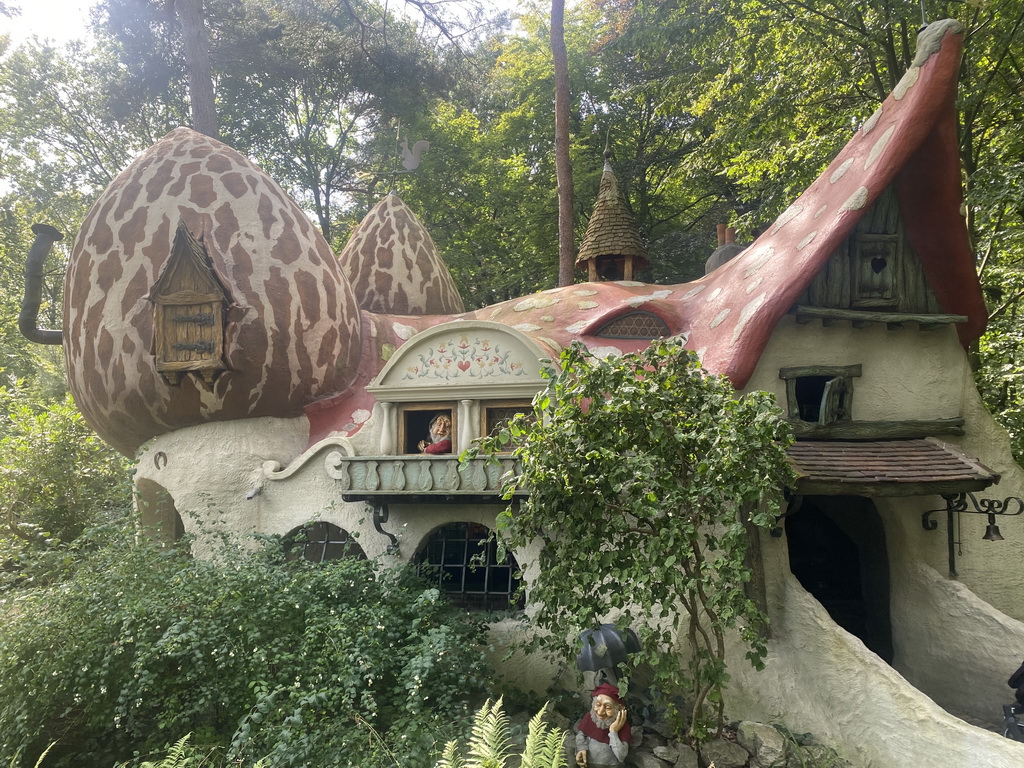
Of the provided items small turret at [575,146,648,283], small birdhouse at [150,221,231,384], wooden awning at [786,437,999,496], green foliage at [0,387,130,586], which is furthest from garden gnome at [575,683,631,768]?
green foliage at [0,387,130,586]

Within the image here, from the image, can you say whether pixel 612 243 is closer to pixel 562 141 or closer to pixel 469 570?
pixel 562 141

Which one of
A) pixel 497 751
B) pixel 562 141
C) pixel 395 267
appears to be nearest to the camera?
pixel 497 751

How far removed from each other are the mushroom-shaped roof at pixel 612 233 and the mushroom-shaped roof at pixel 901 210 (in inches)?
139

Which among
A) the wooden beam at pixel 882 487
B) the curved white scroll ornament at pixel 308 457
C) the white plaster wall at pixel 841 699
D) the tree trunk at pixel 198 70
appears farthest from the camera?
the tree trunk at pixel 198 70

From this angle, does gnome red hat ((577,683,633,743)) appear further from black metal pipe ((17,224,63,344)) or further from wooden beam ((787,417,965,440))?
black metal pipe ((17,224,63,344))

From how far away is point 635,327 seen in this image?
27.5 feet

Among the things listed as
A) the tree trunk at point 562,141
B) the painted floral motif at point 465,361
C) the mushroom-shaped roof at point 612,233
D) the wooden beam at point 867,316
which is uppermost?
the tree trunk at point 562,141

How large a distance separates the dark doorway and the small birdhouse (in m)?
7.19

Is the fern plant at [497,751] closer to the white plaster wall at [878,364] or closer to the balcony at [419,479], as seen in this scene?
the balcony at [419,479]

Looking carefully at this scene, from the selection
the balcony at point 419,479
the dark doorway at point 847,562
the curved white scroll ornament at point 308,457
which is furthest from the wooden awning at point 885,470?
the curved white scroll ornament at point 308,457

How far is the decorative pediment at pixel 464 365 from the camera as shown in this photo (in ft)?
23.9

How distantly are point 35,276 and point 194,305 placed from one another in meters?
3.75

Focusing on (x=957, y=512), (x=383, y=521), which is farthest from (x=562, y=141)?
(x=957, y=512)

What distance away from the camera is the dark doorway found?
7.21 meters
